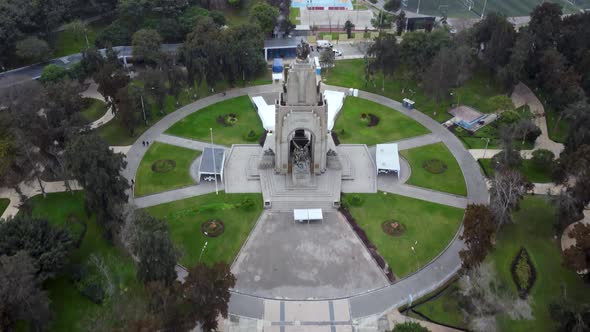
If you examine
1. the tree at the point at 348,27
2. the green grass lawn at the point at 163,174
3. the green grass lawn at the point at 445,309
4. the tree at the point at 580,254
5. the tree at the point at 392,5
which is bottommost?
the green grass lawn at the point at 445,309

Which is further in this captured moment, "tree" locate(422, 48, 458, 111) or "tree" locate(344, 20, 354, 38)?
"tree" locate(344, 20, 354, 38)

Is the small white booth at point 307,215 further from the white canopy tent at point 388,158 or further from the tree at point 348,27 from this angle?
the tree at point 348,27

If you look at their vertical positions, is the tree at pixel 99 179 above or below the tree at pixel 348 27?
below

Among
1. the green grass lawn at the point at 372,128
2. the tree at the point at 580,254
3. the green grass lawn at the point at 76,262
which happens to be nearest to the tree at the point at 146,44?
the green grass lawn at the point at 76,262

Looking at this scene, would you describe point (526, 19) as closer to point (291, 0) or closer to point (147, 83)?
point (291, 0)

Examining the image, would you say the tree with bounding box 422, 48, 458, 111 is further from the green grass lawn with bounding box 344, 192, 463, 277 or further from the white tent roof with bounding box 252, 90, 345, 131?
the green grass lawn with bounding box 344, 192, 463, 277

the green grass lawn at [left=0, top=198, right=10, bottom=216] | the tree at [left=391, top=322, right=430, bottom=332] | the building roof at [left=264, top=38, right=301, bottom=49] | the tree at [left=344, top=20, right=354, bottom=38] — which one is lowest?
the green grass lawn at [left=0, top=198, right=10, bottom=216]

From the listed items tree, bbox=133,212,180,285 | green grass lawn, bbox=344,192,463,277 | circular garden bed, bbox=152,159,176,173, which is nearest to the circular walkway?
green grass lawn, bbox=344,192,463,277

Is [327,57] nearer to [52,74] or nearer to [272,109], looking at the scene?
[272,109]
